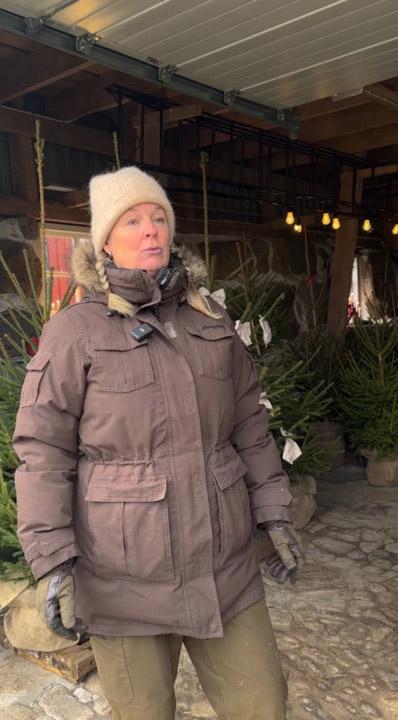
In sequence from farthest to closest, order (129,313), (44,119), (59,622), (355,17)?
(44,119)
(355,17)
(129,313)
(59,622)

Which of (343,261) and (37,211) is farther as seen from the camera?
(343,261)

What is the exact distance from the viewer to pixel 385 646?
297 centimetres

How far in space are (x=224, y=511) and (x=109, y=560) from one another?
0.32 m

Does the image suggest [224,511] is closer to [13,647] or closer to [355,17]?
[13,647]

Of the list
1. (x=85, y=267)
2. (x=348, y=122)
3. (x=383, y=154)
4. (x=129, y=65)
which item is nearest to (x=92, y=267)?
(x=85, y=267)

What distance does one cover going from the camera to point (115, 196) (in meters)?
1.77

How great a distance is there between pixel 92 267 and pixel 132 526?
746 millimetres

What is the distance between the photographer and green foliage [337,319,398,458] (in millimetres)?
5207

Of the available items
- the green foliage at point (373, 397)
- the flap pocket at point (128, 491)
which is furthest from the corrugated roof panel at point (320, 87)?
the flap pocket at point (128, 491)

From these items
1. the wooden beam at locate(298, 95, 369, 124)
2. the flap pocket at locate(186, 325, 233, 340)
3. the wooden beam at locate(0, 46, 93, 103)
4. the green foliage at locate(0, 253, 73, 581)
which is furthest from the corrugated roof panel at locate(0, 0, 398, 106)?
the flap pocket at locate(186, 325, 233, 340)

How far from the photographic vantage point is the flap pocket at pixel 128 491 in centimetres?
157

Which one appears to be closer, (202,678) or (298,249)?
(202,678)

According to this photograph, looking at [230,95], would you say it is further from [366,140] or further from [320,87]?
[366,140]

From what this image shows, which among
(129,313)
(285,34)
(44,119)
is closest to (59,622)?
(129,313)
